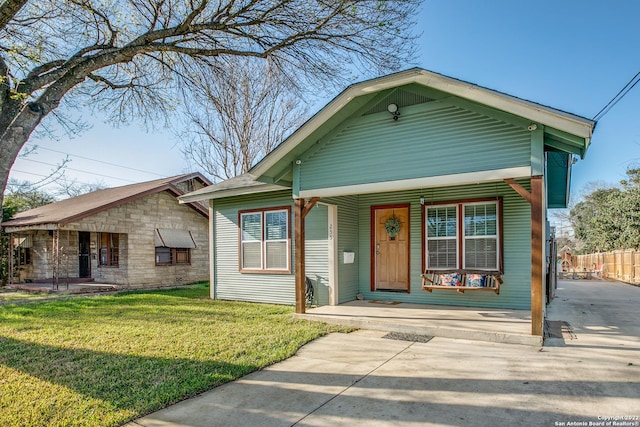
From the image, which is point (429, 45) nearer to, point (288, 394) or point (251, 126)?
point (288, 394)

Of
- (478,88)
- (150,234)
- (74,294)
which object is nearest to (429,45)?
(478,88)

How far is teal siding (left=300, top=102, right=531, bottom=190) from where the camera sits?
207 inches

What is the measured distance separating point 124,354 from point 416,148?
4.94m

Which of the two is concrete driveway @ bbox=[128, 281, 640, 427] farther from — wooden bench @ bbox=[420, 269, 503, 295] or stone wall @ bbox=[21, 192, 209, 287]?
stone wall @ bbox=[21, 192, 209, 287]

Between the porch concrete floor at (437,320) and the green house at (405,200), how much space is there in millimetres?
319

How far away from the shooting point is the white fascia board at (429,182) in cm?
512

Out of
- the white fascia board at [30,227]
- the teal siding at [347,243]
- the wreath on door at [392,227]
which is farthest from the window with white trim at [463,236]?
the white fascia board at [30,227]

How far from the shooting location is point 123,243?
13.2 m

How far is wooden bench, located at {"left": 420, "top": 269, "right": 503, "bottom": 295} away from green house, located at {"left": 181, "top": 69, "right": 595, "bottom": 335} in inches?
1.0

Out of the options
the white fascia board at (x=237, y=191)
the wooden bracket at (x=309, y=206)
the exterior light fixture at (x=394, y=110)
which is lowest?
the wooden bracket at (x=309, y=206)

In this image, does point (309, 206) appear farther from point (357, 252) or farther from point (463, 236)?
point (463, 236)

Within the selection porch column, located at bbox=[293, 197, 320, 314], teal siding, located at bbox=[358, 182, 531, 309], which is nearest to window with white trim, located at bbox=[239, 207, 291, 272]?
teal siding, located at bbox=[358, 182, 531, 309]

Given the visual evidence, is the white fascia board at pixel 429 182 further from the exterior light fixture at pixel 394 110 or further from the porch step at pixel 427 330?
the porch step at pixel 427 330

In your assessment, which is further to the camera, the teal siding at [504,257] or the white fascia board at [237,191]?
the white fascia board at [237,191]
